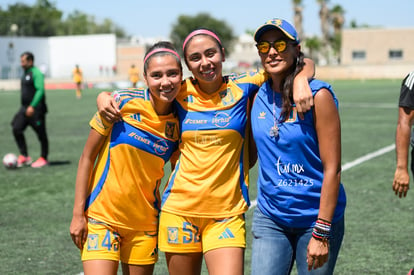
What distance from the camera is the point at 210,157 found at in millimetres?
3934

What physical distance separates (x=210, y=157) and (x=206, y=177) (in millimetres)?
125

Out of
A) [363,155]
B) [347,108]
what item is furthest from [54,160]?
[347,108]

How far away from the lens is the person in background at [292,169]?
138 inches

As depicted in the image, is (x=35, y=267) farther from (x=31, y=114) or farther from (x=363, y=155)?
(x=363, y=155)

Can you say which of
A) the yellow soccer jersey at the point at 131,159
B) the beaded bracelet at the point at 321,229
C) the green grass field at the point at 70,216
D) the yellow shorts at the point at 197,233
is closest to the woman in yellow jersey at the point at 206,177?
the yellow shorts at the point at 197,233

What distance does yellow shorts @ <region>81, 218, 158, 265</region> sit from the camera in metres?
3.96

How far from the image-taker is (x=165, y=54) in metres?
3.99

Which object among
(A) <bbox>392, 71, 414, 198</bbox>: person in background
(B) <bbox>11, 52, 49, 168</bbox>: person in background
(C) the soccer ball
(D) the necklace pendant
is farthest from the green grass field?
(D) the necklace pendant

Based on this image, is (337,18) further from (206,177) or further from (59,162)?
(206,177)

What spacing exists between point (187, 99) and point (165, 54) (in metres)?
0.32

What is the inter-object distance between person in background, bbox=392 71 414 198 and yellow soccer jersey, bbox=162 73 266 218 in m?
1.39

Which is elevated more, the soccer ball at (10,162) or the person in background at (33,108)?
the person in background at (33,108)

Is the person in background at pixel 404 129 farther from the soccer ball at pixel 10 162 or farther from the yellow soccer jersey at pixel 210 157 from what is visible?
the soccer ball at pixel 10 162

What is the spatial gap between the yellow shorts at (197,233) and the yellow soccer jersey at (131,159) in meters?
0.21
